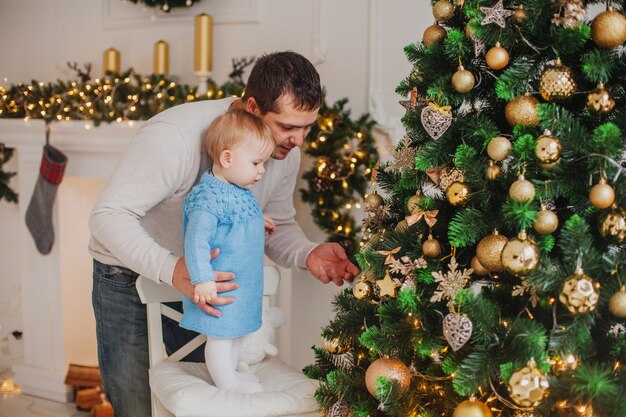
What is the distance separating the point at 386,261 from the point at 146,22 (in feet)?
8.04

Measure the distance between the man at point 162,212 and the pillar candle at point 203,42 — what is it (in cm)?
102

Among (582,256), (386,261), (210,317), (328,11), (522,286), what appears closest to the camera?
(582,256)

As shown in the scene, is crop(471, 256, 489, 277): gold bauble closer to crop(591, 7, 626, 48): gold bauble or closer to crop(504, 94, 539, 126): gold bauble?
crop(504, 94, 539, 126): gold bauble

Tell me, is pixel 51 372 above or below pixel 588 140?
below

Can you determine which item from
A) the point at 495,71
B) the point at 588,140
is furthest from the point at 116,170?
the point at 588,140

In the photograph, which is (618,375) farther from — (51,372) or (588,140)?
(51,372)

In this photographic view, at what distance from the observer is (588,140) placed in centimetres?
→ 108

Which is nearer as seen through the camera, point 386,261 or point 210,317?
point 386,261

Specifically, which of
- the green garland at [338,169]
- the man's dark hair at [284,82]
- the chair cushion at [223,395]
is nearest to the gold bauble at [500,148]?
the man's dark hair at [284,82]

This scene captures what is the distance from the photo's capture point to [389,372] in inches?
51.1

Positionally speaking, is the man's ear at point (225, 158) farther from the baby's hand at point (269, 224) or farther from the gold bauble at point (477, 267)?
the gold bauble at point (477, 267)

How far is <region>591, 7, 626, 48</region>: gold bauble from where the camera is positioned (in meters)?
1.08

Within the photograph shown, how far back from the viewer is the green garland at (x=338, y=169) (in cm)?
267

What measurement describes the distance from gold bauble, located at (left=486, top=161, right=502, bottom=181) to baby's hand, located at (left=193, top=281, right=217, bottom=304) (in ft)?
2.42
